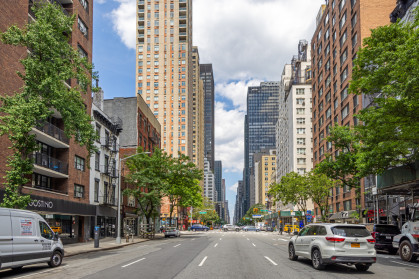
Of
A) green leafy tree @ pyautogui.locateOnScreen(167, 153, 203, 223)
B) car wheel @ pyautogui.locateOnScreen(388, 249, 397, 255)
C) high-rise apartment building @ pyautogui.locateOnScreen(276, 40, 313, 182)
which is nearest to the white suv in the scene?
car wheel @ pyautogui.locateOnScreen(388, 249, 397, 255)

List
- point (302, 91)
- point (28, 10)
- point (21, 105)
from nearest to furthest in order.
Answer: point (21, 105) → point (28, 10) → point (302, 91)

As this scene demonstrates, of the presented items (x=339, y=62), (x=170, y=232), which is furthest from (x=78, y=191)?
(x=339, y=62)

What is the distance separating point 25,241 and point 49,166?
17.0m

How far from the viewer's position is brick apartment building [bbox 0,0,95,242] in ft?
81.4

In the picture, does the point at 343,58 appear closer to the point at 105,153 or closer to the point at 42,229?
the point at 105,153

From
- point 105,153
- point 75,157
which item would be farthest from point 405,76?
point 105,153

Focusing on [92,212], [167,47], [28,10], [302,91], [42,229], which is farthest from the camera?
[167,47]

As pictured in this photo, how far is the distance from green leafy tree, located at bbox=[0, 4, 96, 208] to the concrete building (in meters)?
17.2

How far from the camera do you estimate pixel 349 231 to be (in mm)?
13680

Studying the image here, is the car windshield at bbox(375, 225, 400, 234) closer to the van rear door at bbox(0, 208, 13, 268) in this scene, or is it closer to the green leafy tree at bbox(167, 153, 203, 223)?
the van rear door at bbox(0, 208, 13, 268)

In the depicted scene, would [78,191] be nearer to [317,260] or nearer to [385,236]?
[385,236]

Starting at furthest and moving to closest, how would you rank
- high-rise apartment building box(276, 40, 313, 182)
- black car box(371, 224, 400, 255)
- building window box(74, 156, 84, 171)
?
high-rise apartment building box(276, 40, 313, 182) → building window box(74, 156, 84, 171) → black car box(371, 224, 400, 255)

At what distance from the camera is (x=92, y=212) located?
3700 cm

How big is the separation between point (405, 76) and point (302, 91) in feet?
288
